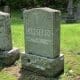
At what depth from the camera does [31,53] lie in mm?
7430

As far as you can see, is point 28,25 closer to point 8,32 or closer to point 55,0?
point 8,32

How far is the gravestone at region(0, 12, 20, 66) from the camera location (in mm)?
7668

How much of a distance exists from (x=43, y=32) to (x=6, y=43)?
4.85 ft

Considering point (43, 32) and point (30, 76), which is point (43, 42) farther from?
point (30, 76)

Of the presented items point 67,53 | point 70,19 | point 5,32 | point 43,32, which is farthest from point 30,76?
point 70,19

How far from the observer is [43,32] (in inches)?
276

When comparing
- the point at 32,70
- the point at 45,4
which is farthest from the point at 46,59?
the point at 45,4

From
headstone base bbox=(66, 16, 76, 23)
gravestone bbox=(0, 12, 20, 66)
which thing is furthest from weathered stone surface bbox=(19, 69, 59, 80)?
headstone base bbox=(66, 16, 76, 23)

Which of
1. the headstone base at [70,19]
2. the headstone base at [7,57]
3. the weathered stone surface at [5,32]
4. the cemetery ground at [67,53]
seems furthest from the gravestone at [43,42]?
the headstone base at [70,19]

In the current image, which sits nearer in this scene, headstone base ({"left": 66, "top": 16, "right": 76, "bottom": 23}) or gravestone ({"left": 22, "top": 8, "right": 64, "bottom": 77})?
gravestone ({"left": 22, "top": 8, "right": 64, "bottom": 77})

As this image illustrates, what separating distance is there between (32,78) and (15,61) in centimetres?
128

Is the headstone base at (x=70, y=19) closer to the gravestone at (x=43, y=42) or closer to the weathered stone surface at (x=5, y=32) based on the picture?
the weathered stone surface at (x=5, y=32)

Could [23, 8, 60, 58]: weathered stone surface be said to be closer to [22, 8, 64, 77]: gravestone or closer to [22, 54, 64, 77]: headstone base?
[22, 8, 64, 77]: gravestone

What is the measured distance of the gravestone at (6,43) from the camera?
7668mm
